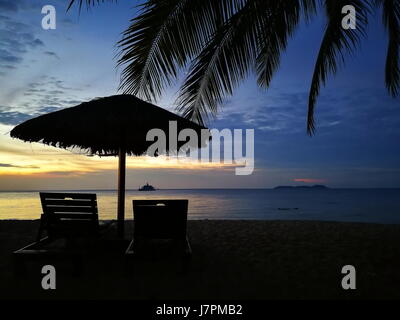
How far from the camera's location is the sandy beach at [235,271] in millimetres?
3096

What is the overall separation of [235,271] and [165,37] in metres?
3.07

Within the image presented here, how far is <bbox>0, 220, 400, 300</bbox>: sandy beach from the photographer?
310 centimetres

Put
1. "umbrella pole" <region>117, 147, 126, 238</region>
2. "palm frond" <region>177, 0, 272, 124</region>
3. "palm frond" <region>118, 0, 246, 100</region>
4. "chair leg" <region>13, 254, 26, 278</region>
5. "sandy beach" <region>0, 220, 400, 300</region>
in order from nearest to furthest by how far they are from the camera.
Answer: "sandy beach" <region>0, 220, 400, 300</region> < "chair leg" <region>13, 254, 26, 278</region> < "palm frond" <region>118, 0, 246, 100</region> < "palm frond" <region>177, 0, 272, 124</region> < "umbrella pole" <region>117, 147, 126, 238</region>

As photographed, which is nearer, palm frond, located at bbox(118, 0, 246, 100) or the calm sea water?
palm frond, located at bbox(118, 0, 246, 100)

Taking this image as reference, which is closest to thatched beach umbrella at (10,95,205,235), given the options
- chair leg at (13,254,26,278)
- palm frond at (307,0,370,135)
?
chair leg at (13,254,26,278)

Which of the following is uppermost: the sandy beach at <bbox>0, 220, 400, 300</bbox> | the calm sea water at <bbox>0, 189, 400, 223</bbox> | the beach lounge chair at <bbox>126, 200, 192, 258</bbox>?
the beach lounge chair at <bbox>126, 200, 192, 258</bbox>

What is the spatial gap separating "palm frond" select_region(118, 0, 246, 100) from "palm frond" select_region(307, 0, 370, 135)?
4.50 feet

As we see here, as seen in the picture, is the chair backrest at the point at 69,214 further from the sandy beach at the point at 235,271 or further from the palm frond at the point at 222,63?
the palm frond at the point at 222,63

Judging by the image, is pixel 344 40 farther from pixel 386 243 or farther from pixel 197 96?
pixel 386 243

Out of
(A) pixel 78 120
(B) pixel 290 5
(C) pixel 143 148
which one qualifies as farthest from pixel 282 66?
(A) pixel 78 120

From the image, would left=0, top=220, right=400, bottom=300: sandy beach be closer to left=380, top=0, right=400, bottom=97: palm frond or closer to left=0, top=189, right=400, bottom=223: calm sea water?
left=380, top=0, right=400, bottom=97: palm frond

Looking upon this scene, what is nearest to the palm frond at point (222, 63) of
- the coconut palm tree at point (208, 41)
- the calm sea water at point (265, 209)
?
the coconut palm tree at point (208, 41)

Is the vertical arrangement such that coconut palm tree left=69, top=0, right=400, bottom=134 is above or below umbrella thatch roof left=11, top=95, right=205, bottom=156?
above

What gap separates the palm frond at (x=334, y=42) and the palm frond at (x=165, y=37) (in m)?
1.37
